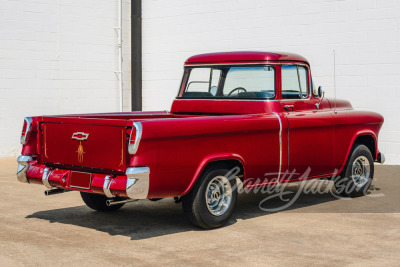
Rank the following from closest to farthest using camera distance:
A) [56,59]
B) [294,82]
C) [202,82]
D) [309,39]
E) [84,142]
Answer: [84,142], [294,82], [202,82], [309,39], [56,59]

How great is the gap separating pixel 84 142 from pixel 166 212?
166 centimetres

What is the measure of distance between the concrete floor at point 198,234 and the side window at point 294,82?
4.52 ft

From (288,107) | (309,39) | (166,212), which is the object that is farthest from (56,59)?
(288,107)

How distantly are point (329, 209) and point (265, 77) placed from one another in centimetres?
176

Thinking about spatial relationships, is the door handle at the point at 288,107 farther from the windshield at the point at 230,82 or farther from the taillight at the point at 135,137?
the taillight at the point at 135,137

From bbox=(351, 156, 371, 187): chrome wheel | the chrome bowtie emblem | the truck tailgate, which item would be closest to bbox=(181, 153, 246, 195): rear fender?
the truck tailgate

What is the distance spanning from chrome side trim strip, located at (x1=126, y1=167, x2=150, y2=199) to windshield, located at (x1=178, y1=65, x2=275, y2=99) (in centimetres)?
220

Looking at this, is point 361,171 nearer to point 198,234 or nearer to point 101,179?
point 198,234

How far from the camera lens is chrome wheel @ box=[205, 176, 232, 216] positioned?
6.55m

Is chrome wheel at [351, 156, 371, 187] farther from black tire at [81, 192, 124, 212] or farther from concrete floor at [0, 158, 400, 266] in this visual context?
black tire at [81, 192, 124, 212]

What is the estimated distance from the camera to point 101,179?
6027mm

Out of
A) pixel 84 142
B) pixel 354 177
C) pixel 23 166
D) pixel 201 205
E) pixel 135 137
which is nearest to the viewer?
pixel 135 137

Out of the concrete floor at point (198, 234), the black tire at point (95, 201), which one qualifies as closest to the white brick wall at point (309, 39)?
the concrete floor at point (198, 234)

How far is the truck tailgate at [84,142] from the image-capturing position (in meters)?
5.97
